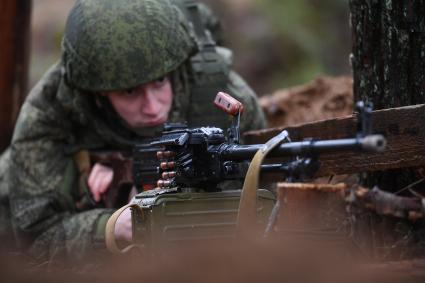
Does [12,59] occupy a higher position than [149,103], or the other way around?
[12,59]

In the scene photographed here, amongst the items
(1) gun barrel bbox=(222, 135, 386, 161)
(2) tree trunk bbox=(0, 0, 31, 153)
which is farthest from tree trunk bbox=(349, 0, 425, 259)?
(2) tree trunk bbox=(0, 0, 31, 153)

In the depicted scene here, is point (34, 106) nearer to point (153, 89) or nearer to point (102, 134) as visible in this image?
point (102, 134)

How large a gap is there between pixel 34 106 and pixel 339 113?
255 cm

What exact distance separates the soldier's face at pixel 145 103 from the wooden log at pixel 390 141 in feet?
4.66

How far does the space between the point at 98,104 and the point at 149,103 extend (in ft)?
2.10

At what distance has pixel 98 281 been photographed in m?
3.50

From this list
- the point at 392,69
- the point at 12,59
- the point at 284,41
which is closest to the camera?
the point at 392,69

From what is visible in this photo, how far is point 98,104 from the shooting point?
6.09m

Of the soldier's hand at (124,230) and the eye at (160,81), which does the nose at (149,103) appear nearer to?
the eye at (160,81)

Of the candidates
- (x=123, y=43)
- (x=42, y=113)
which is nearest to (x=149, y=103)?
(x=123, y=43)

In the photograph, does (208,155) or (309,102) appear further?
(309,102)

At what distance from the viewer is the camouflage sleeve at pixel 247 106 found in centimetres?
620

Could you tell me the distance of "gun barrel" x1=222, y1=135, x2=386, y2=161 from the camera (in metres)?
3.05

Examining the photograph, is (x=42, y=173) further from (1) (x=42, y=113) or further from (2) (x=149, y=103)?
(2) (x=149, y=103)
